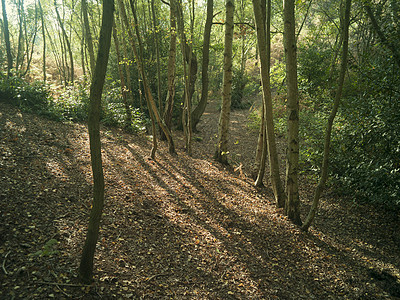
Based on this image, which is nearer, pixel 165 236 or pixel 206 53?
pixel 165 236

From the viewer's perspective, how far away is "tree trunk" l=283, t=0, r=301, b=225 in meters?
4.80

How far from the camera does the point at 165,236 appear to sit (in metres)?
4.36

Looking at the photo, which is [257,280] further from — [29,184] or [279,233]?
[29,184]

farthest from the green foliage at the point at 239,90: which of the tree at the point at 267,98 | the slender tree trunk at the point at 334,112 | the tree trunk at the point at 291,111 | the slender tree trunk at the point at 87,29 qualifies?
the slender tree trunk at the point at 334,112

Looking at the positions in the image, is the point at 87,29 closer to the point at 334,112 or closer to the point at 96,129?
the point at 96,129

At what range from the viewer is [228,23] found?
7910 millimetres

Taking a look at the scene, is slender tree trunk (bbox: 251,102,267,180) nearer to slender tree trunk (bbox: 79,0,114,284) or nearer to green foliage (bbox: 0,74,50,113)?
slender tree trunk (bbox: 79,0,114,284)

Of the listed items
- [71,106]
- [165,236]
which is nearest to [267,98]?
[165,236]

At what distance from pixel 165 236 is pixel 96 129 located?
250cm

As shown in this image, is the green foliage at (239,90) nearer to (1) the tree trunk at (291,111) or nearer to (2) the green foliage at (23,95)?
(2) the green foliage at (23,95)

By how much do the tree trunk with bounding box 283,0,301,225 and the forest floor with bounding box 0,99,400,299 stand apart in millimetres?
421

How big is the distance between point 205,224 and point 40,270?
2.90 meters

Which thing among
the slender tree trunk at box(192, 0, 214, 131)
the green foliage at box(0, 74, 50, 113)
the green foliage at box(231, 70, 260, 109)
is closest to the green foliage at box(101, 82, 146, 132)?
the green foliage at box(0, 74, 50, 113)

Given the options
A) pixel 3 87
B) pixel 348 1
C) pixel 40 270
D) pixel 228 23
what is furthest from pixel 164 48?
pixel 40 270
